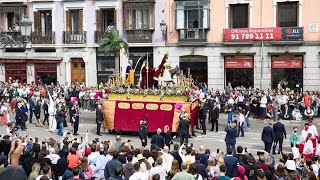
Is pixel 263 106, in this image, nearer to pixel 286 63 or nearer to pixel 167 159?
pixel 286 63

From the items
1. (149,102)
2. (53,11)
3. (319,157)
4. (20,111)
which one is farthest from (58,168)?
(53,11)

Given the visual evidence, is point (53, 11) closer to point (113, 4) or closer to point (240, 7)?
point (113, 4)

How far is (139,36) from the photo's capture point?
37.8 m

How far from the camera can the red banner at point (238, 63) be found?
1389 inches

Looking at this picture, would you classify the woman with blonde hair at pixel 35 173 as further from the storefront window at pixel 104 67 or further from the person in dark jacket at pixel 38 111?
the storefront window at pixel 104 67

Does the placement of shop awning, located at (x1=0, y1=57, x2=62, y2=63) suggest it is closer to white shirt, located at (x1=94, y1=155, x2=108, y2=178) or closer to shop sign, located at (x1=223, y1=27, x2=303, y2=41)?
shop sign, located at (x1=223, y1=27, x2=303, y2=41)

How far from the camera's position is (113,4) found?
38406 mm

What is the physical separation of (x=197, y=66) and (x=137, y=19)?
5890 millimetres

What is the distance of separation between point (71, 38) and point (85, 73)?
2.96 metres

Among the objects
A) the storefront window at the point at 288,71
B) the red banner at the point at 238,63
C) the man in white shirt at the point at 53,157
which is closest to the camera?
the man in white shirt at the point at 53,157

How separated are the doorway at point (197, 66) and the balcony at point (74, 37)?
7.95 meters

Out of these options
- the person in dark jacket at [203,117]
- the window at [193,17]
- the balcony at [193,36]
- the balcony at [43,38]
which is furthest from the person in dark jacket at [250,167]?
the balcony at [43,38]

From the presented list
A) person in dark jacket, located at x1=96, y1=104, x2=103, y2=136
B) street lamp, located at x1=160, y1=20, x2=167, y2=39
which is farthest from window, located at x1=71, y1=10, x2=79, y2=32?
person in dark jacket, located at x1=96, y1=104, x2=103, y2=136

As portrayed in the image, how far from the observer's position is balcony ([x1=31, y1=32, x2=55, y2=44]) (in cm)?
4006
